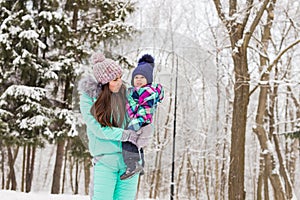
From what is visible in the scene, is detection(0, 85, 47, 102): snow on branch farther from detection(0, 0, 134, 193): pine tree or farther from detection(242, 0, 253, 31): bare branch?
detection(242, 0, 253, 31): bare branch

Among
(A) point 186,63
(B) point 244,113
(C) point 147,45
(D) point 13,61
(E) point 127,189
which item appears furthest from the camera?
(D) point 13,61

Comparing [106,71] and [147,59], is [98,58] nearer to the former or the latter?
[106,71]

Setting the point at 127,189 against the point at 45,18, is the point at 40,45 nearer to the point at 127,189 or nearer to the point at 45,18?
the point at 45,18

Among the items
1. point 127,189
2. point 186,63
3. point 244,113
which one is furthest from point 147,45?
point 244,113

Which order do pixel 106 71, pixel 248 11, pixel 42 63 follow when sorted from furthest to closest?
pixel 42 63 → pixel 248 11 → pixel 106 71

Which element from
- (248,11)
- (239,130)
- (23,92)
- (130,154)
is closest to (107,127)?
(130,154)

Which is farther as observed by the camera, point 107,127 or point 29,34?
point 29,34

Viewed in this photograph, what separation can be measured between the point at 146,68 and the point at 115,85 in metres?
0.17

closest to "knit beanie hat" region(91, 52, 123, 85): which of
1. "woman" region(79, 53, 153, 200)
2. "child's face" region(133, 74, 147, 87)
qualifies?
"woman" region(79, 53, 153, 200)

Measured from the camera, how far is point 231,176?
5.12 metres

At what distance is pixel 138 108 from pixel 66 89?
6.12 meters

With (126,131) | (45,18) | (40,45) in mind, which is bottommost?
(126,131)

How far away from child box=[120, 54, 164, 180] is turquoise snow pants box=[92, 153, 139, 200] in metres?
0.04

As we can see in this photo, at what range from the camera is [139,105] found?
6.12 feet
